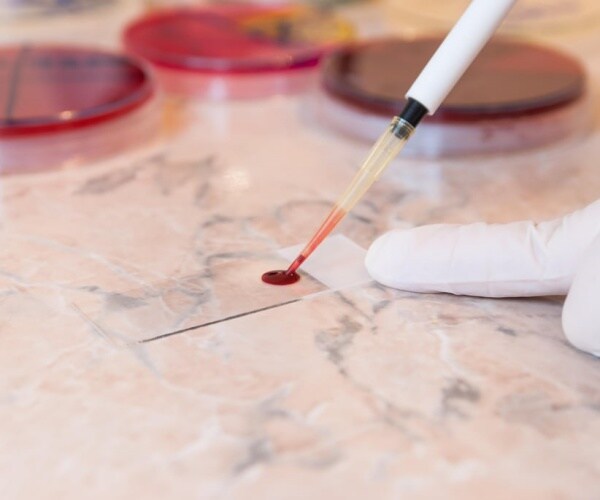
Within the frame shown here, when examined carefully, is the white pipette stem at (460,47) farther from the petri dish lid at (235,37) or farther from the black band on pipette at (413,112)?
the petri dish lid at (235,37)

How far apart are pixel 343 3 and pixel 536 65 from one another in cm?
43

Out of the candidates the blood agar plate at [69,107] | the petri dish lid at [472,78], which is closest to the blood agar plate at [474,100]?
the petri dish lid at [472,78]

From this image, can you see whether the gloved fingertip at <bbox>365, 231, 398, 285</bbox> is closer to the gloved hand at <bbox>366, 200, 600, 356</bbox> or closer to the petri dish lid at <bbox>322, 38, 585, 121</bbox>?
the gloved hand at <bbox>366, 200, 600, 356</bbox>

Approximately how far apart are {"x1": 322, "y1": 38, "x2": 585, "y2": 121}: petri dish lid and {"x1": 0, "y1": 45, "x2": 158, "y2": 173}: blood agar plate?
7.2 inches

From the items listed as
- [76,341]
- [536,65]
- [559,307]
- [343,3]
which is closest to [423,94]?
[559,307]

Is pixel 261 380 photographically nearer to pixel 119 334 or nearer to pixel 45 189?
pixel 119 334

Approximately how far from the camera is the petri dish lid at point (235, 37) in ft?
3.18

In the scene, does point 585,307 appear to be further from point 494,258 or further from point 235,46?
point 235,46

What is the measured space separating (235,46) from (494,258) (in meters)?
0.54

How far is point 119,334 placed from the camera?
542 millimetres

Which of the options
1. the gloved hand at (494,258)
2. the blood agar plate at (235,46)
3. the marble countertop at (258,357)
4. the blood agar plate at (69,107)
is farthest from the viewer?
the blood agar plate at (235,46)

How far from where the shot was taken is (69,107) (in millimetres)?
812

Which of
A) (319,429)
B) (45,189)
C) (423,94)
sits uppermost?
(423,94)

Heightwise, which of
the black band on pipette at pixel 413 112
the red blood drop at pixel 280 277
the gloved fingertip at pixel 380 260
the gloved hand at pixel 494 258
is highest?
the black band on pipette at pixel 413 112
